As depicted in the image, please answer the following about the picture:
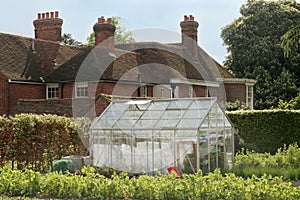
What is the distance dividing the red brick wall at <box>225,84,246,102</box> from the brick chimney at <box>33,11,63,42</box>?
44.5 ft

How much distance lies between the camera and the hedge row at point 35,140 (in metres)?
19.8

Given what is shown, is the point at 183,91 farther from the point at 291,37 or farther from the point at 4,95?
the point at 4,95

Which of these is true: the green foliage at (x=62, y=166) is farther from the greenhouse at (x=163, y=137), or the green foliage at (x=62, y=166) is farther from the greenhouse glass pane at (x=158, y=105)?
the greenhouse glass pane at (x=158, y=105)

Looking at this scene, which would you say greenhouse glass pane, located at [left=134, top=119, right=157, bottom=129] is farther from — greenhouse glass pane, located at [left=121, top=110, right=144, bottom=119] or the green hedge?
the green hedge

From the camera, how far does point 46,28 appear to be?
38812mm

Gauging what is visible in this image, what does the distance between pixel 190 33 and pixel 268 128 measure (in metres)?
16.8

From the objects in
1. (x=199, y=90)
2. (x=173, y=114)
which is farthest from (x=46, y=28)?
(x=173, y=114)

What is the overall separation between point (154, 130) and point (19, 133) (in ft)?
15.2

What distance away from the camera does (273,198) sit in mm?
12039

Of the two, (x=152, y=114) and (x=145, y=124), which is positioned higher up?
(x=152, y=114)

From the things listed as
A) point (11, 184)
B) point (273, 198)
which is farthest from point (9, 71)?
point (273, 198)

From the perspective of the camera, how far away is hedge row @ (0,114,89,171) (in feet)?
64.8

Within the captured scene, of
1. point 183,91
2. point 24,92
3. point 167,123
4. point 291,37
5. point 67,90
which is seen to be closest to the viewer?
point 167,123

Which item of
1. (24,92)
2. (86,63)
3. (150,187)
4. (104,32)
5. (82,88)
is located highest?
(104,32)
